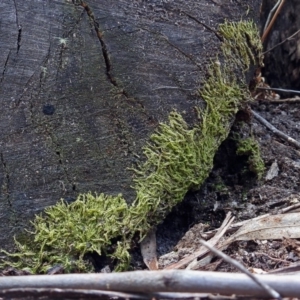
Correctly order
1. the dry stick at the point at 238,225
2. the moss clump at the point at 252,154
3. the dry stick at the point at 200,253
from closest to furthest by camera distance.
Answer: the dry stick at the point at 200,253
the dry stick at the point at 238,225
the moss clump at the point at 252,154

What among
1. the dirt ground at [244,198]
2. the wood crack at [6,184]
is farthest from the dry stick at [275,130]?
the wood crack at [6,184]

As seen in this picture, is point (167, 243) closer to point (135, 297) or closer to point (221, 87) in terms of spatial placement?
point (221, 87)

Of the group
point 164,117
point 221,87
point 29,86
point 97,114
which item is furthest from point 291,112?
point 29,86

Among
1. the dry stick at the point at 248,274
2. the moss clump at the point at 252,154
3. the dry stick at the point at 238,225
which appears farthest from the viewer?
the moss clump at the point at 252,154

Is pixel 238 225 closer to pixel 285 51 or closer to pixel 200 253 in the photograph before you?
pixel 200 253

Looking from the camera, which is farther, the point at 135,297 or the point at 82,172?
the point at 82,172

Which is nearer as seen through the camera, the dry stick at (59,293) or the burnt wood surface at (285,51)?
the dry stick at (59,293)

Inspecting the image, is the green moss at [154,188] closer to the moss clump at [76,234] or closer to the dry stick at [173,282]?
the moss clump at [76,234]

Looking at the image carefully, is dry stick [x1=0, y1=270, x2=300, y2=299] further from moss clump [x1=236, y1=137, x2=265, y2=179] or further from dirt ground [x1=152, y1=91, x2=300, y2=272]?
moss clump [x1=236, y1=137, x2=265, y2=179]
